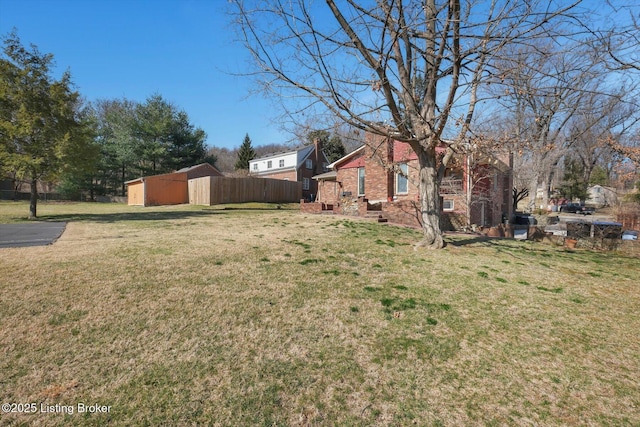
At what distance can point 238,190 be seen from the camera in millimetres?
26344

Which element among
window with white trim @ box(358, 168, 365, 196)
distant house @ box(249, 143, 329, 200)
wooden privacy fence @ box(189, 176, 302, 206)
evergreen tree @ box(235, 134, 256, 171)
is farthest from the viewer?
evergreen tree @ box(235, 134, 256, 171)

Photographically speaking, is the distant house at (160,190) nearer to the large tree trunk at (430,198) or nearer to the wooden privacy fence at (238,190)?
the wooden privacy fence at (238,190)

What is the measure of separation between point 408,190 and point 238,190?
1527cm

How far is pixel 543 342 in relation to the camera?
3.40 meters

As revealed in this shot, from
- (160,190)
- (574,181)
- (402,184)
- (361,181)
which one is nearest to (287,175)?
(160,190)

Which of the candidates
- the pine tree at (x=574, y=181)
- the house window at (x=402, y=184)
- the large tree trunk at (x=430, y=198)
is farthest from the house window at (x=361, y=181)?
the pine tree at (x=574, y=181)

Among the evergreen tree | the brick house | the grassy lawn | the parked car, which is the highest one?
the evergreen tree

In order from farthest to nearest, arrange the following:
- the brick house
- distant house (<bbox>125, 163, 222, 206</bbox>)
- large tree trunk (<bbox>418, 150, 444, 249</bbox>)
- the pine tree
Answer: the pine tree, distant house (<bbox>125, 163, 222, 206</bbox>), the brick house, large tree trunk (<bbox>418, 150, 444, 249</bbox>)

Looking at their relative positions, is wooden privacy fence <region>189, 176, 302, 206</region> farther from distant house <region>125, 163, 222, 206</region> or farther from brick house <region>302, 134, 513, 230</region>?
brick house <region>302, 134, 513, 230</region>

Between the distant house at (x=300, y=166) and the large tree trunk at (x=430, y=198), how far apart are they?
26516 millimetres

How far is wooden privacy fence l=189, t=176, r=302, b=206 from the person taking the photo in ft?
81.9

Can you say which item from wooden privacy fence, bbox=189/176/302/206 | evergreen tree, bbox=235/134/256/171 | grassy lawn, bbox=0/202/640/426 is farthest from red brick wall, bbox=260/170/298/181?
grassy lawn, bbox=0/202/640/426

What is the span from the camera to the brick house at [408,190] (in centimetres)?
1295

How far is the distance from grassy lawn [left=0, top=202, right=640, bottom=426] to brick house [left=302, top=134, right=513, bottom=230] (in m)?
7.29
